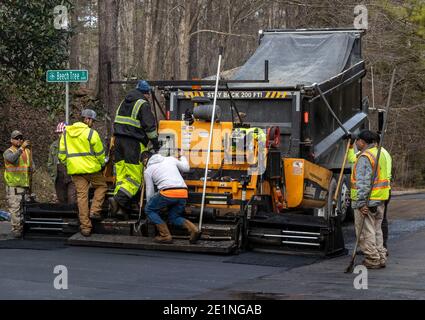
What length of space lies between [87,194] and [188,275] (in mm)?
3220

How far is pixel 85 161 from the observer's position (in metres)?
12.7

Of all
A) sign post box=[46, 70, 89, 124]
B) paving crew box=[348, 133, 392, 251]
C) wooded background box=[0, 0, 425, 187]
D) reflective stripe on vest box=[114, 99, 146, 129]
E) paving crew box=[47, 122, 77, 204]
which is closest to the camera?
paving crew box=[348, 133, 392, 251]

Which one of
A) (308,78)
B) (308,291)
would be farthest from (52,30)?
(308,291)

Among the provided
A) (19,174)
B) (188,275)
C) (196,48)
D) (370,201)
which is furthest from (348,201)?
(196,48)

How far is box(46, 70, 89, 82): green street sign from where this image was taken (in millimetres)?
14227

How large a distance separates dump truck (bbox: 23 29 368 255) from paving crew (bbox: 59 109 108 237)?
0.28 m

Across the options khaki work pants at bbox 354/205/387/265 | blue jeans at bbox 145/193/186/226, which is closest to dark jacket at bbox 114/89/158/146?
blue jeans at bbox 145/193/186/226

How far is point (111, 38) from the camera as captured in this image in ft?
66.4

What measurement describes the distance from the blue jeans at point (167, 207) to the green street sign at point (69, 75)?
127 inches

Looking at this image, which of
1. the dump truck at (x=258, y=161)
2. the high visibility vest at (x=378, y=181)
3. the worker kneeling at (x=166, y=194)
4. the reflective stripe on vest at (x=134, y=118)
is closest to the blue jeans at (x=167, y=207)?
the worker kneeling at (x=166, y=194)

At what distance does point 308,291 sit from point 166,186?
3.29 m

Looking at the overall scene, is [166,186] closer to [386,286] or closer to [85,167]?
[85,167]

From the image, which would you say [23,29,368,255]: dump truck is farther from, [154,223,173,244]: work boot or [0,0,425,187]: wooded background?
[0,0,425,187]: wooded background

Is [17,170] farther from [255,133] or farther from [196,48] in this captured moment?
[196,48]
